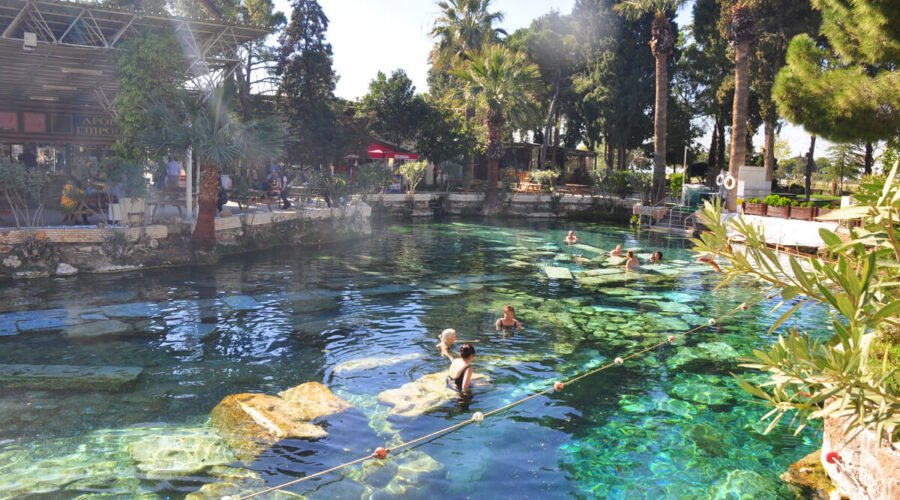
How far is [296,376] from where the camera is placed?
A: 10.7m

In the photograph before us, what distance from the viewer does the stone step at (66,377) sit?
973 centimetres

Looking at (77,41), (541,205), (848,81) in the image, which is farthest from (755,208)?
(77,41)

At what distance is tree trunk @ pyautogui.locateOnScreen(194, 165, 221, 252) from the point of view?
1841 centimetres

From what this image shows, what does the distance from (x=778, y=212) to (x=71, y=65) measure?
22.5 meters

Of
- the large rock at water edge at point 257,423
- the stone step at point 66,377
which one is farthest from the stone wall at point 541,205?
the large rock at water edge at point 257,423

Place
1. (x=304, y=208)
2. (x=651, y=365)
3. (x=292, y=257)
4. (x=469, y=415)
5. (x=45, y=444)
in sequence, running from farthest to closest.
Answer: (x=304, y=208) → (x=292, y=257) → (x=651, y=365) → (x=469, y=415) → (x=45, y=444)

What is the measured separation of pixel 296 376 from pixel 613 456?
17.0 feet

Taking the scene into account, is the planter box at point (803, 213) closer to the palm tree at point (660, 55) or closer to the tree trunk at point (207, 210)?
the palm tree at point (660, 55)

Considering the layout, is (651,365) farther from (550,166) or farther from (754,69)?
(550,166)

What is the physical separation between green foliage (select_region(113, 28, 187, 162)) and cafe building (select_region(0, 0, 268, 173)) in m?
0.34

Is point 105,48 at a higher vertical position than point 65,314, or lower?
higher

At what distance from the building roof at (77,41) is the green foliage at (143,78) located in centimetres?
36

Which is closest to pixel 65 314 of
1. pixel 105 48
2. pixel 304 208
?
pixel 105 48

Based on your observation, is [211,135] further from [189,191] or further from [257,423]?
[257,423]
